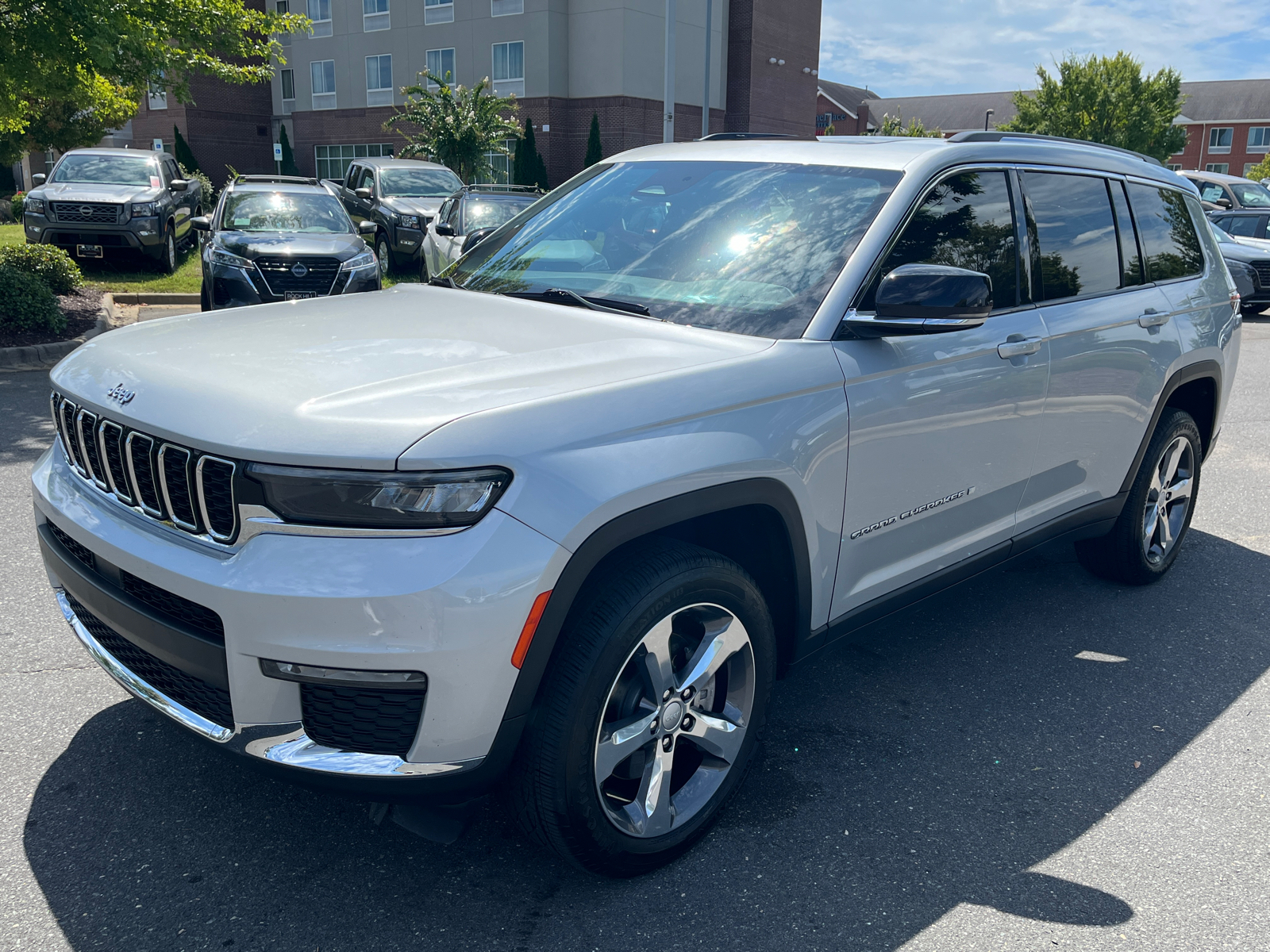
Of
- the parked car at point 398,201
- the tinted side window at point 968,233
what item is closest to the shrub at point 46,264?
the parked car at point 398,201

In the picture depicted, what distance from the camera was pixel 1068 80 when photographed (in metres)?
48.1

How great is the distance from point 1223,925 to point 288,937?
226 cm

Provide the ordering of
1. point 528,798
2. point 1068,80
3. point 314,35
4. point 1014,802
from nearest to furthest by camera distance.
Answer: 1. point 528,798
2. point 1014,802
3. point 314,35
4. point 1068,80

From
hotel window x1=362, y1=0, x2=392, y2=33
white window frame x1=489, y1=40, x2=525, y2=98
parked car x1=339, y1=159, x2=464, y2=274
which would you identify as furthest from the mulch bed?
hotel window x1=362, y1=0, x2=392, y2=33

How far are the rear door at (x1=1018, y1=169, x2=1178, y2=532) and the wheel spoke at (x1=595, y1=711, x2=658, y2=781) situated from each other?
1.91 meters

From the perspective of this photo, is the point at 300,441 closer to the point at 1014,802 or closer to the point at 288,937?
the point at 288,937

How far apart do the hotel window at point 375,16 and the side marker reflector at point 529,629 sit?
45.1 metres

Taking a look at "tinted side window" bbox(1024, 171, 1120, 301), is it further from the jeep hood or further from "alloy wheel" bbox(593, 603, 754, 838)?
"alloy wheel" bbox(593, 603, 754, 838)


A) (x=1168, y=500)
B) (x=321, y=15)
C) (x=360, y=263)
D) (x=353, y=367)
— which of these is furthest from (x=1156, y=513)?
(x=321, y=15)

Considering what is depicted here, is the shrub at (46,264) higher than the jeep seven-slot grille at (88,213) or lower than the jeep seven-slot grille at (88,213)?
lower

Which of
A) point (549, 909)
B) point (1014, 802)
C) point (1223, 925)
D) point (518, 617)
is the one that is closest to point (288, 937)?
point (549, 909)

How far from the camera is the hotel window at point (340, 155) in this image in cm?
4425

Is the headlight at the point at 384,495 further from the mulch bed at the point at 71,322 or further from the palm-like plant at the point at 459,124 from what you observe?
the palm-like plant at the point at 459,124

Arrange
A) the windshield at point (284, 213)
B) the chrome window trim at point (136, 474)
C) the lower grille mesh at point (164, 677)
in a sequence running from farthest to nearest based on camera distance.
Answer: the windshield at point (284, 213) < the chrome window trim at point (136, 474) < the lower grille mesh at point (164, 677)
